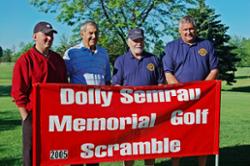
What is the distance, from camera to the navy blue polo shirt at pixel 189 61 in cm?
648

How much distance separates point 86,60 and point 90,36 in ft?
1.03

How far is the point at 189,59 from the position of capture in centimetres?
650

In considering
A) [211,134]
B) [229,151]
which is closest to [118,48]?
[229,151]

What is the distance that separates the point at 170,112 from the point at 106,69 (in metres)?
1.11

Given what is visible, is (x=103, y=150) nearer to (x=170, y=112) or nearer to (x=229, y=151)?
(x=170, y=112)

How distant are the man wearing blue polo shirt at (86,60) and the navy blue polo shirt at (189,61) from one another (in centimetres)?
101

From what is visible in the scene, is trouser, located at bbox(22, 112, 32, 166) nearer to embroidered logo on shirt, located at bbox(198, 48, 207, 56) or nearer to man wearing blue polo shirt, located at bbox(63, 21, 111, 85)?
man wearing blue polo shirt, located at bbox(63, 21, 111, 85)

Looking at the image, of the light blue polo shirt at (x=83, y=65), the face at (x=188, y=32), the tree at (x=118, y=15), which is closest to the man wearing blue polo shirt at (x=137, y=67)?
the light blue polo shirt at (x=83, y=65)

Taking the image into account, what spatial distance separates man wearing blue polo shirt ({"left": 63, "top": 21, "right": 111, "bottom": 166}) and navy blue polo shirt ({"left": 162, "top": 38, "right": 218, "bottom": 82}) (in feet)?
3.33

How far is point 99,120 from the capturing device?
5.58 meters

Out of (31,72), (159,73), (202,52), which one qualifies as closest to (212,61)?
(202,52)

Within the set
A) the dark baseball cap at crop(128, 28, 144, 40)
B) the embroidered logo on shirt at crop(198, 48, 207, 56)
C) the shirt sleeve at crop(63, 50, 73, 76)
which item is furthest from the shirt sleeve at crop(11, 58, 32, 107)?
the embroidered logo on shirt at crop(198, 48, 207, 56)

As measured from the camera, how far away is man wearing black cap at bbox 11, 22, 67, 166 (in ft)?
17.2

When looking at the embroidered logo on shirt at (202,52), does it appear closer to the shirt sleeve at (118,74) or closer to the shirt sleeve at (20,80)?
the shirt sleeve at (118,74)
